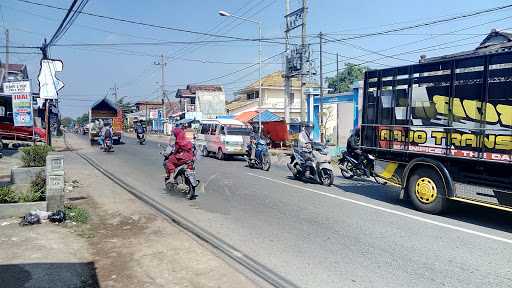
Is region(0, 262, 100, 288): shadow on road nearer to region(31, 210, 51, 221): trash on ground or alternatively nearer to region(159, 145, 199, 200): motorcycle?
region(31, 210, 51, 221): trash on ground

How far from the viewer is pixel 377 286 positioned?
475cm

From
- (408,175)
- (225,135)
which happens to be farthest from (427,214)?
(225,135)

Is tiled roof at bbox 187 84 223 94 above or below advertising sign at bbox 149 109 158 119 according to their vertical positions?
above

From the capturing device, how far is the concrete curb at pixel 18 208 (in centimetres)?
783

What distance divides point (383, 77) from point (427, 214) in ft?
11.1

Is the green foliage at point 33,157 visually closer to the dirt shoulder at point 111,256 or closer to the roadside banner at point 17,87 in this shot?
the roadside banner at point 17,87

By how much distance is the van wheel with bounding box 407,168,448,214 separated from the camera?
27.7 ft

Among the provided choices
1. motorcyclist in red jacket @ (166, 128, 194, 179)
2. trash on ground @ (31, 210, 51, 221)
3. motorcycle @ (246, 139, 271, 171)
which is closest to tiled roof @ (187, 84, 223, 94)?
motorcycle @ (246, 139, 271, 171)

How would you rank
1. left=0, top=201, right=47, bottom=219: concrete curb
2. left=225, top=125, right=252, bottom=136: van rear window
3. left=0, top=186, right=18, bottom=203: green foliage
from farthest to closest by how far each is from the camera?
1. left=225, top=125, right=252, bottom=136: van rear window
2. left=0, top=186, right=18, bottom=203: green foliage
3. left=0, top=201, right=47, bottom=219: concrete curb

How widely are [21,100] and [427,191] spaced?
1336 cm

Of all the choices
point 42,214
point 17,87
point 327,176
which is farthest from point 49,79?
point 327,176

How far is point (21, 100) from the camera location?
14.7m

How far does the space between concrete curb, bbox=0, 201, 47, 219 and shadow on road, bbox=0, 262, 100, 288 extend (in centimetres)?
287

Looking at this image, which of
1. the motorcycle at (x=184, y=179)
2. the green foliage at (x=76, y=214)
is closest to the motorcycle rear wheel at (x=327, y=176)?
the motorcycle at (x=184, y=179)
